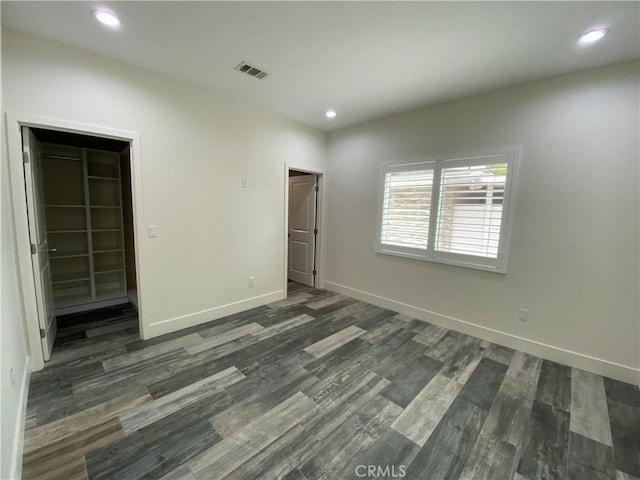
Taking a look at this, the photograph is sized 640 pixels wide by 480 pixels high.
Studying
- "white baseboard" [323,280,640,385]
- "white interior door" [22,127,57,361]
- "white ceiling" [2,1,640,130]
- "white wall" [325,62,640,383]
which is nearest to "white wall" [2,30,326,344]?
"white ceiling" [2,1,640,130]

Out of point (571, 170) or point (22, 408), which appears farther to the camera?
point (571, 170)

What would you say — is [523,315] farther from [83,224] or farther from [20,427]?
[83,224]

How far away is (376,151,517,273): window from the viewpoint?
2992mm

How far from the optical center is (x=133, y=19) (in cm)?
200

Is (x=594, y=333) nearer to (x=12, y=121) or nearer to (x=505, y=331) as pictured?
(x=505, y=331)

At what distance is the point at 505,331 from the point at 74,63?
5052 millimetres

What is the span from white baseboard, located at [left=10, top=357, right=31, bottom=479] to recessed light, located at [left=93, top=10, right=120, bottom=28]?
108 inches

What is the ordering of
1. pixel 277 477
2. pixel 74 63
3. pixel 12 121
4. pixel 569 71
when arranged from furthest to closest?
pixel 569 71 → pixel 74 63 → pixel 12 121 → pixel 277 477

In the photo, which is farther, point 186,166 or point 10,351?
point 186,166

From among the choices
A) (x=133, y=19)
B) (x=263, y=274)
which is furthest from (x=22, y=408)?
(x=133, y=19)

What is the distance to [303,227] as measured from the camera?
517 cm

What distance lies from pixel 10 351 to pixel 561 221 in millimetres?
4551

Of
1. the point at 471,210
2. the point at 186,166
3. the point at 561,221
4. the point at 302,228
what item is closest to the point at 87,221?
the point at 186,166

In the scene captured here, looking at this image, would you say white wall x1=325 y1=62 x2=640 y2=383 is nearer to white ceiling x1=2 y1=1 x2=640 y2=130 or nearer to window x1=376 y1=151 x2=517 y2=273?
window x1=376 y1=151 x2=517 y2=273
